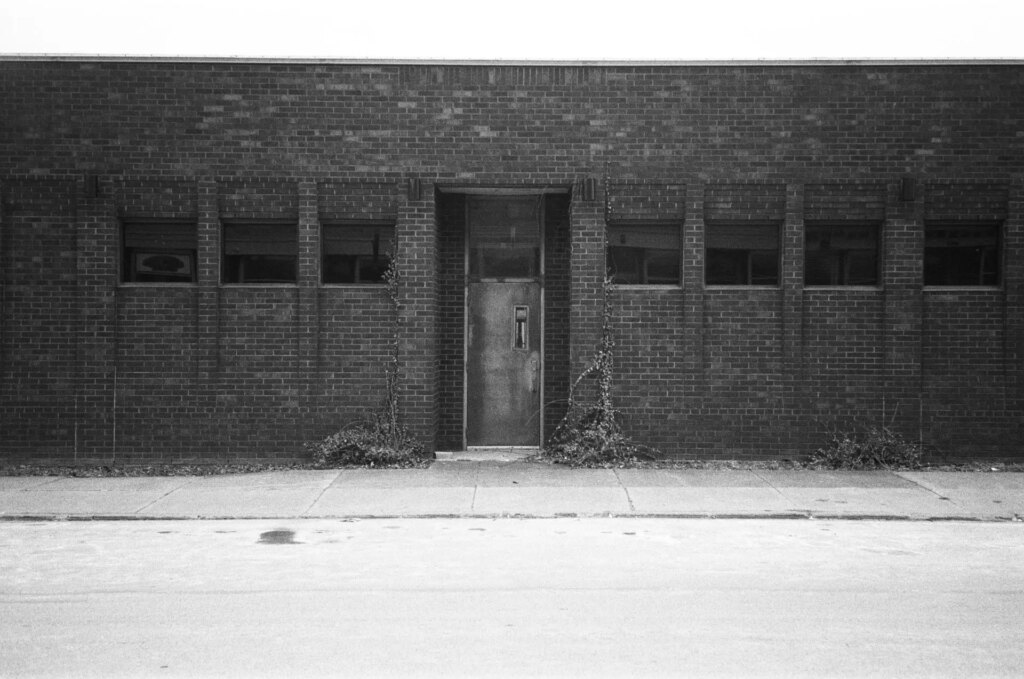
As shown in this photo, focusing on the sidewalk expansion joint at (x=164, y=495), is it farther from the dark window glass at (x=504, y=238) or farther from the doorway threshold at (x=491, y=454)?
the dark window glass at (x=504, y=238)

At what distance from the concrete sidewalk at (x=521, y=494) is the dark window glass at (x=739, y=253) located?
8.76ft

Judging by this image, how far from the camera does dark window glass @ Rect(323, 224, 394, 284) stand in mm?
12852

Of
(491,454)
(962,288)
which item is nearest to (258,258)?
(491,454)

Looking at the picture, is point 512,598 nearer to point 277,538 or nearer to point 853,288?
point 277,538

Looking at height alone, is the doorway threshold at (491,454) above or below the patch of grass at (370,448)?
below

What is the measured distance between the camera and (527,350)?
13.7 metres

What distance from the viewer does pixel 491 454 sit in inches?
528

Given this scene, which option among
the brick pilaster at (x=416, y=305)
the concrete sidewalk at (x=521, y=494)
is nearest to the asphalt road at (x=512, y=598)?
the concrete sidewalk at (x=521, y=494)

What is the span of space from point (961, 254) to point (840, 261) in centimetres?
164

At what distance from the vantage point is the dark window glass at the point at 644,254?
12867 mm

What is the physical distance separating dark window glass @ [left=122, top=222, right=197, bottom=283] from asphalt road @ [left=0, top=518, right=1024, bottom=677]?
4430 millimetres

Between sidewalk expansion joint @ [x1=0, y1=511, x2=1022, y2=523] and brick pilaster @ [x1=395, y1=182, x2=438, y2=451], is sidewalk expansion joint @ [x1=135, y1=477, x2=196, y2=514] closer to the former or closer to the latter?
sidewalk expansion joint @ [x1=0, y1=511, x2=1022, y2=523]

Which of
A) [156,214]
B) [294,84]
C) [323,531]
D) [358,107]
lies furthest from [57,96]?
[323,531]

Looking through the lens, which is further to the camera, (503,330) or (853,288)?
(503,330)
